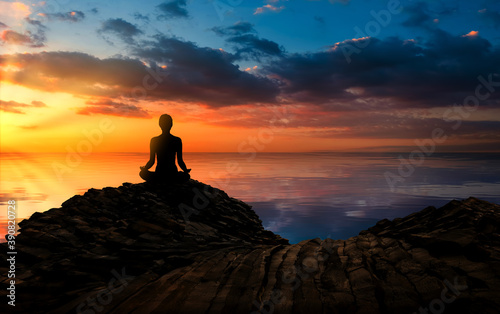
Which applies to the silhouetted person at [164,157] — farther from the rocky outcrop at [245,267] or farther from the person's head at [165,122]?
the rocky outcrop at [245,267]

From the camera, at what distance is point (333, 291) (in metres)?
5.50

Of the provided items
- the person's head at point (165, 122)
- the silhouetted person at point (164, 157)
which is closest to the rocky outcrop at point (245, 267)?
the silhouetted person at point (164, 157)

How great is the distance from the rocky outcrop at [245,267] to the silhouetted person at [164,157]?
2.90 m

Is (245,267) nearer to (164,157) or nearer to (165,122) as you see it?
(164,157)

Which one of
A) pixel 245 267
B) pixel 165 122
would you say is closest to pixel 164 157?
pixel 165 122

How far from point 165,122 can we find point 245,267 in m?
8.24

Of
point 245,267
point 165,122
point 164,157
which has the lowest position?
point 245,267

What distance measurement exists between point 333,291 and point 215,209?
7558 millimetres

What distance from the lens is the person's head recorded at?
13.1 metres

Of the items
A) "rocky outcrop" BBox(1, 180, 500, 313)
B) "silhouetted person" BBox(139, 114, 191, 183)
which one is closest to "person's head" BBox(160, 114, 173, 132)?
"silhouetted person" BBox(139, 114, 191, 183)

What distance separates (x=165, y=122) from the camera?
1306cm

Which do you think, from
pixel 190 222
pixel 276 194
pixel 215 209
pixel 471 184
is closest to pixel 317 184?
pixel 276 194

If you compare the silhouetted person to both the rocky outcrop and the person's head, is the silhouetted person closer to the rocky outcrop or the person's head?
the person's head

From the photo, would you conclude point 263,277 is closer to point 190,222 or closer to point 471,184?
point 190,222
